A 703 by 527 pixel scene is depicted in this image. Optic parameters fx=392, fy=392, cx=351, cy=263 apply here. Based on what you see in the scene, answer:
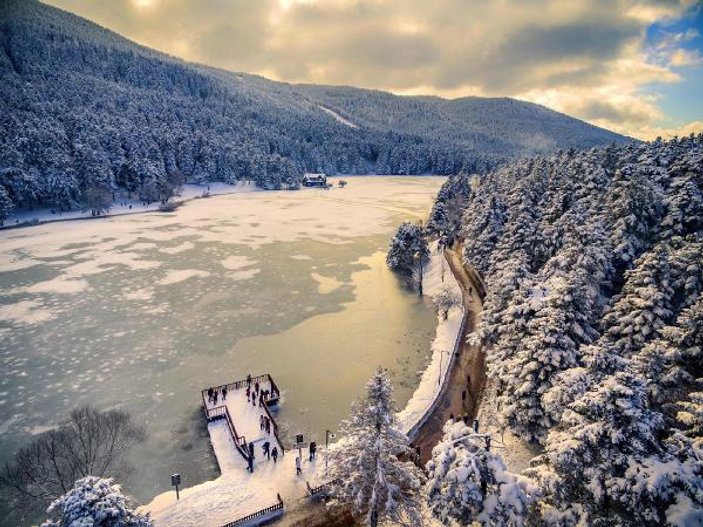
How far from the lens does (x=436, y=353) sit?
1296 inches

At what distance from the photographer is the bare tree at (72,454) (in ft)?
57.5

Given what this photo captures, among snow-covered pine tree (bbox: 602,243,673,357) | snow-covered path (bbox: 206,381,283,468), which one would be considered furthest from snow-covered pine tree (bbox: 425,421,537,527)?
snow-covered pine tree (bbox: 602,243,673,357)

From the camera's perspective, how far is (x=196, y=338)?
114 ft

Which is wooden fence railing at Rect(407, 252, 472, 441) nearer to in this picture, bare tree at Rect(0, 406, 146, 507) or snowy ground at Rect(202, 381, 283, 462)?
snowy ground at Rect(202, 381, 283, 462)

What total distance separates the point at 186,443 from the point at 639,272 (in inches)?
1148

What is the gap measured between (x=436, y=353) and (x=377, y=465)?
19.5 metres

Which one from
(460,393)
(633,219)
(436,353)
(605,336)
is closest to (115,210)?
(436,353)

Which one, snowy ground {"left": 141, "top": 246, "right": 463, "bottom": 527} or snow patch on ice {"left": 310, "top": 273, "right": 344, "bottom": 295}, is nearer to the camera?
snowy ground {"left": 141, "top": 246, "right": 463, "bottom": 527}

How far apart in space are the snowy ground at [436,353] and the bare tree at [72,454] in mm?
15595

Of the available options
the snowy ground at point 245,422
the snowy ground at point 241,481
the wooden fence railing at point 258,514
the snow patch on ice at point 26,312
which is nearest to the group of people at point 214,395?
the snowy ground at point 245,422

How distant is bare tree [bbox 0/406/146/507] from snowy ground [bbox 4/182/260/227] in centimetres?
6850

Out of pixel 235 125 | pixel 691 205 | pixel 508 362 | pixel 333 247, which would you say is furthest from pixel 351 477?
pixel 235 125

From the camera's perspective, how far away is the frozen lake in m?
25.6

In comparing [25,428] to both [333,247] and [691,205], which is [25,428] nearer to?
[333,247]
